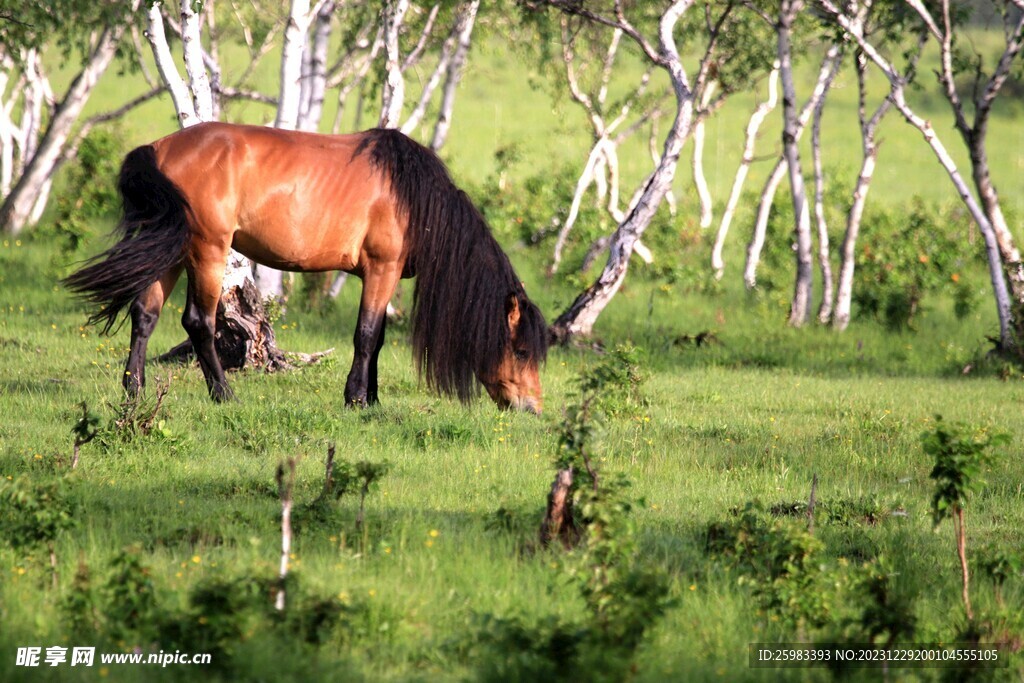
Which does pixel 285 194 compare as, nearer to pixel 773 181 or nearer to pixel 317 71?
pixel 317 71

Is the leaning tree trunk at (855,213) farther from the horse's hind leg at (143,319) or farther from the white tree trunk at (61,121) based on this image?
the white tree trunk at (61,121)

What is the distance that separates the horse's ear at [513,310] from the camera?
9016 millimetres

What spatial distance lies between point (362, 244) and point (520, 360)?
5.20 feet

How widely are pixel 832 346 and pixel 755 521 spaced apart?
889cm

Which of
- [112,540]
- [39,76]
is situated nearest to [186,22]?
[112,540]

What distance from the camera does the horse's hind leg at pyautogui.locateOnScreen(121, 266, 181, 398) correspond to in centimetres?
886

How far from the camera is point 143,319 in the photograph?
352 inches

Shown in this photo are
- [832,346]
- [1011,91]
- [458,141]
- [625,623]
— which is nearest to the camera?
[625,623]

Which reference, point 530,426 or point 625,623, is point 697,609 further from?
point 530,426

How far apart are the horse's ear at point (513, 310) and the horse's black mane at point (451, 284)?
2 cm

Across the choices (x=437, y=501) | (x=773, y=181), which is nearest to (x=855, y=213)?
(x=773, y=181)

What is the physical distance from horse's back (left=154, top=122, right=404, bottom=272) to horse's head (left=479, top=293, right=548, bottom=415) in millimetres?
1102

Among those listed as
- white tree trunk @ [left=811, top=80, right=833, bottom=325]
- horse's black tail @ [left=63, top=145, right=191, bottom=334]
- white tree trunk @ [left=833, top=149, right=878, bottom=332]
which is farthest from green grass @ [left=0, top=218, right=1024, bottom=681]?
white tree trunk @ [left=811, top=80, right=833, bottom=325]

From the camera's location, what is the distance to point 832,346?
557 inches
